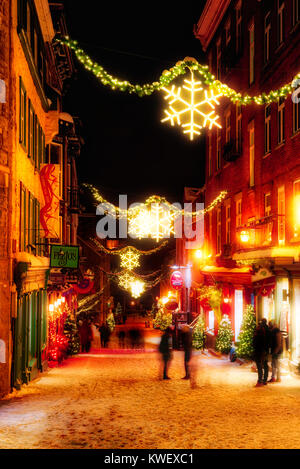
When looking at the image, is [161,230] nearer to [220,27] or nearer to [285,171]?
[285,171]

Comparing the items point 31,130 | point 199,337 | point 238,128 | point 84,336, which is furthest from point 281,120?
point 84,336

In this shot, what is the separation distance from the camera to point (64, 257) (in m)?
18.8

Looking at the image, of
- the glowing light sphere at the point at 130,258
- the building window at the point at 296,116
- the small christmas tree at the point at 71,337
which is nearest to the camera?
the building window at the point at 296,116

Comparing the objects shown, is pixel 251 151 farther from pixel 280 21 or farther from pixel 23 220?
pixel 23 220

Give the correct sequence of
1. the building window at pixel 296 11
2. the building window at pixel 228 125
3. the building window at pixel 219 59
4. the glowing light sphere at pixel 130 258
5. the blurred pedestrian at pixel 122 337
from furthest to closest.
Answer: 1. the glowing light sphere at pixel 130 258
2. the blurred pedestrian at pixel 122 337
3. the building window at pixel 219 59
4. the building window at pixel 228 125
5. the building window at pixel 296 11

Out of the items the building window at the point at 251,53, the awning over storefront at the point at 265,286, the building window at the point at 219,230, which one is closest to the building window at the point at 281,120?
the building window at the point at 251,53

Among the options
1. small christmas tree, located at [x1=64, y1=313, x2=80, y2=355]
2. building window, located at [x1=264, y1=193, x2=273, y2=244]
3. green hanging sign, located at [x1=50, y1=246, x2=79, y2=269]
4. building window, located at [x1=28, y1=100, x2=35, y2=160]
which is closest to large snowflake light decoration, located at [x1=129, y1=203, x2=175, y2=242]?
building window, located at [x1=264, y1=193, x2=273, y2=244]

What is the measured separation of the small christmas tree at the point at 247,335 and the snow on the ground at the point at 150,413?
269cm

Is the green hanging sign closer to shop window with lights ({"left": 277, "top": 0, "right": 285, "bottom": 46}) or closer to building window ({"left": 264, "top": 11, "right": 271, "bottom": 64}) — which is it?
shop window with lights ({"left": 277, "top": 0, "right": 285, "bottom": 46})

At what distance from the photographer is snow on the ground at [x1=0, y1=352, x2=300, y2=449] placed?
9.25 m

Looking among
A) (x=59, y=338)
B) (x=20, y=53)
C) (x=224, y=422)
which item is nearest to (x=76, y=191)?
(x=59, y=338)

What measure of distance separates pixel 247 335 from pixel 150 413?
33.5 feet

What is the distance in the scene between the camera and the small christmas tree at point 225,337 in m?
24.9

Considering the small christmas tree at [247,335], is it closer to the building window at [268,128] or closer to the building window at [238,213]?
the building window at [238,213]
